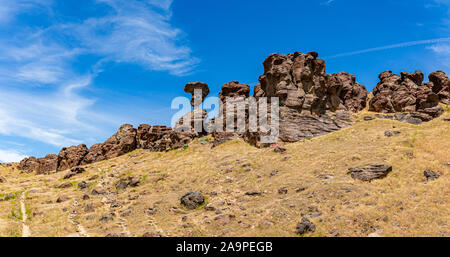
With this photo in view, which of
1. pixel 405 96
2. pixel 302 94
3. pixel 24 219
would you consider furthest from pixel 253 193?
pixel 405 96

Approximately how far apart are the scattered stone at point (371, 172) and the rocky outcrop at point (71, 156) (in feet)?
243

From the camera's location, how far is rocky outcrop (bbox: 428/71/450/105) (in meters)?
68.1

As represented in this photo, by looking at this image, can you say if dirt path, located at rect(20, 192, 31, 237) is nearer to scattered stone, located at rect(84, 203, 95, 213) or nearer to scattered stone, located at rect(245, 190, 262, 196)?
scattered stone, located at rect(84, 203, 95, 213)

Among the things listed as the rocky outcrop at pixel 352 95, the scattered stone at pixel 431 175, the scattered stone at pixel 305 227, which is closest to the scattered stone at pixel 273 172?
the scattered stone at pixel 305 227

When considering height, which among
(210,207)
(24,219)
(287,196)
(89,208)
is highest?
(287,196)

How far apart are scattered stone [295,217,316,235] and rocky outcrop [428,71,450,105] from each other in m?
67.8

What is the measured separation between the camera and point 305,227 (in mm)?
20828

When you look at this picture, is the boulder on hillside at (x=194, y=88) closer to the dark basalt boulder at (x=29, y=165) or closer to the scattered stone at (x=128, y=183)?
the scattered stone at (x=128, y=183)

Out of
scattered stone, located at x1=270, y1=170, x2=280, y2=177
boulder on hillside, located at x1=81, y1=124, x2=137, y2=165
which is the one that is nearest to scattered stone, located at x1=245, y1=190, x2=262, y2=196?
scattered stone, located at x1=270, y1=170, x2=280, y2=177

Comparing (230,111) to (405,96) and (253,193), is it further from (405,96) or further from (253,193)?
(405,96)

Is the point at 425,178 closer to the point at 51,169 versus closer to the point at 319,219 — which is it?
the point at 319,219

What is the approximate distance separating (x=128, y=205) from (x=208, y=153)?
25693mm

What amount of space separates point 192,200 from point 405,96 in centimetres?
6339

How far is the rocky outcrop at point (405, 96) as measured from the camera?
201ft
